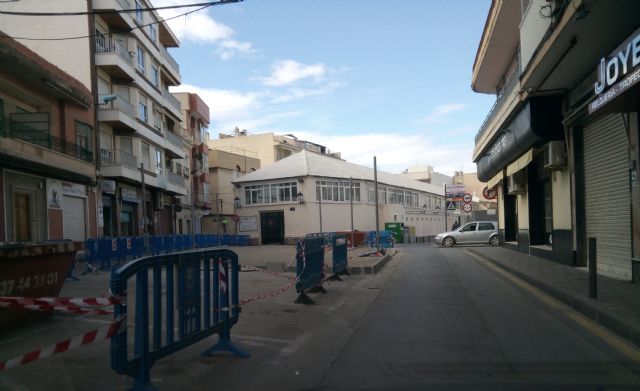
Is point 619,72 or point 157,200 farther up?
point 619,72

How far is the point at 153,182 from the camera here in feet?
110

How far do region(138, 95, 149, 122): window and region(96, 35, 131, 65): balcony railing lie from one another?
3340mm

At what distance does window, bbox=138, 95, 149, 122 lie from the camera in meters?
32.2

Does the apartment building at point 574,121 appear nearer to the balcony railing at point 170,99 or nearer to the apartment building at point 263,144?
the balcony railing at point 170,99

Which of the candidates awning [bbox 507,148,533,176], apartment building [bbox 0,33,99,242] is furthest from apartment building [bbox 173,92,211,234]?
awning [bbox 507,148,533,176]

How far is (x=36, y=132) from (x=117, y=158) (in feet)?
26.3

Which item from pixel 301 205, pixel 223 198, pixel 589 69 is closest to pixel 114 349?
pixel 589 69

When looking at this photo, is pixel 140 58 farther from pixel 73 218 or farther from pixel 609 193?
pixel 609 193

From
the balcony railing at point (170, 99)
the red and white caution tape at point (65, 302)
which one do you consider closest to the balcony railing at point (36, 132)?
the balcony railing at point (170, 99)

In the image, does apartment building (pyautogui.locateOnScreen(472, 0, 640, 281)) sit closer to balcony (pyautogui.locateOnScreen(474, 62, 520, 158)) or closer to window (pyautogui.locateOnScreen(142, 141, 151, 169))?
balcony (pyautogui.locateOnScreen(474, 62, 520, 158))

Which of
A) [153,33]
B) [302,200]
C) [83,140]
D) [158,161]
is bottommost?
[302,200]

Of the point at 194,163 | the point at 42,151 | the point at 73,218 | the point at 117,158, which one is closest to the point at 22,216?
the point at 42,151

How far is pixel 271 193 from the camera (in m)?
46.2

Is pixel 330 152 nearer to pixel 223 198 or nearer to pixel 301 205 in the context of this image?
pixel 223 198
